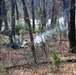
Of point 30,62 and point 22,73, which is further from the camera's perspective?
point 30,62

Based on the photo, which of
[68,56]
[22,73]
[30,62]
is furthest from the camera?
[68,56]

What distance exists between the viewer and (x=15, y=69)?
1081 cm

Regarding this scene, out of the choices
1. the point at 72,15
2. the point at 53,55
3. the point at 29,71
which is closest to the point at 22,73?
Result: the point at 29,71

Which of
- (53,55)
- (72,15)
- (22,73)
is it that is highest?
(72,15)

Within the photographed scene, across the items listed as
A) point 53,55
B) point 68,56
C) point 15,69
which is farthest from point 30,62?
point 53,55

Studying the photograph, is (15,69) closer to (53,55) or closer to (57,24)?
(53,55)

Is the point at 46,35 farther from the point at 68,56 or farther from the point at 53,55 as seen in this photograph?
the point at 53,55

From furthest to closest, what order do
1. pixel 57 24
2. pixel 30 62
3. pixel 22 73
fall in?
pixel 57 24 → pixel 30 62 → pixel 22 73

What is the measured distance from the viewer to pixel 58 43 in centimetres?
1596

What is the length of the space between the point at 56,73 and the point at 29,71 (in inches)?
50.6

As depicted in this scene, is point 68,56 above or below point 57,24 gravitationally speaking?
below

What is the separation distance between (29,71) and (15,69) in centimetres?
69

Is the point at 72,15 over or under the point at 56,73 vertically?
over

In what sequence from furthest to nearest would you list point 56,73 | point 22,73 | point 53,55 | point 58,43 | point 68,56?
point 58,43 → point 68,56 → point 22,73 → point 56,73 → point 53,55
